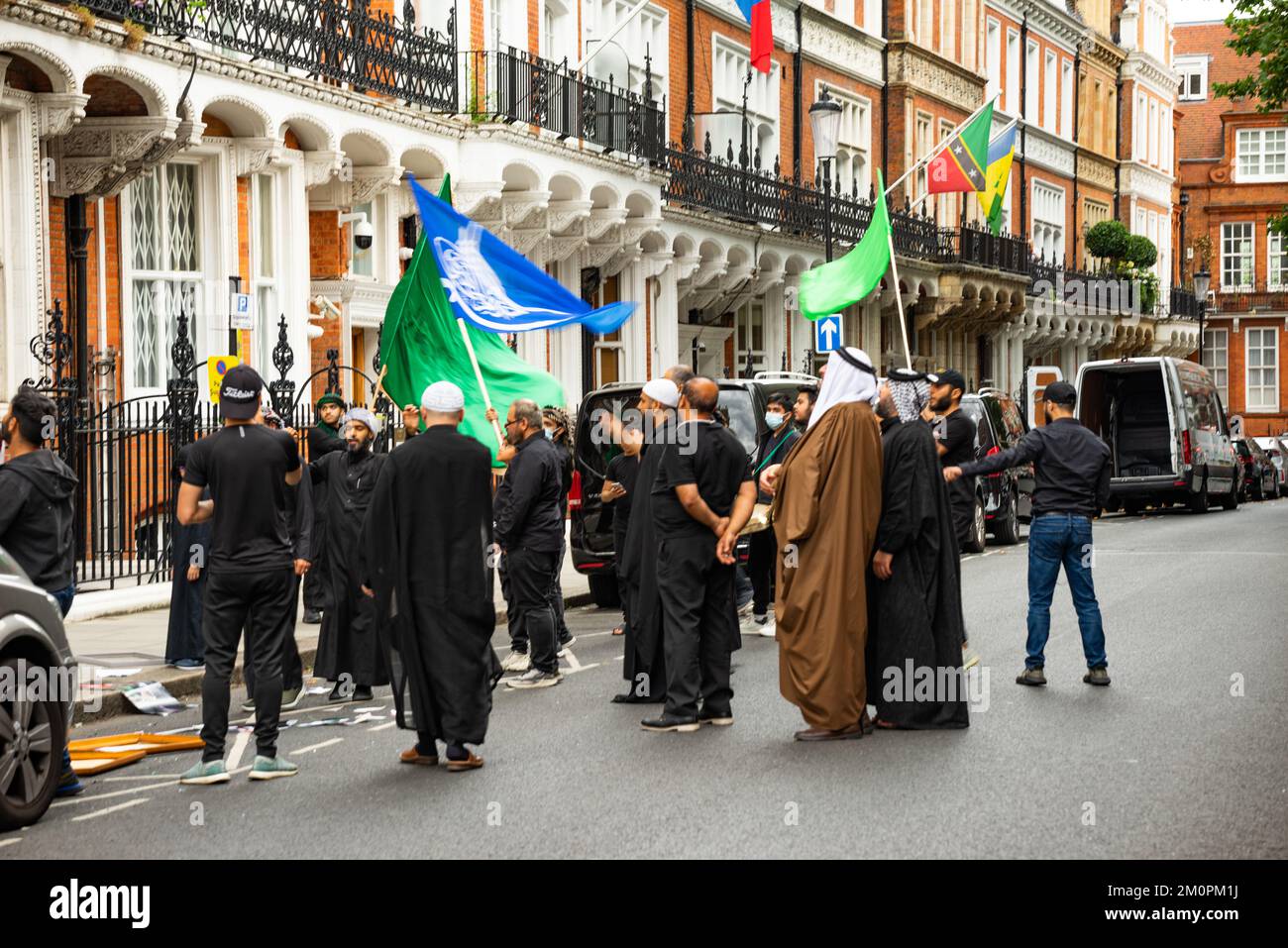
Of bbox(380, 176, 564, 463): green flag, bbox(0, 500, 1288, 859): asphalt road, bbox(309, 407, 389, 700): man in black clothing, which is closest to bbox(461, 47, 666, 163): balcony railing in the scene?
bbox(380, 176, 564, 463): green flag

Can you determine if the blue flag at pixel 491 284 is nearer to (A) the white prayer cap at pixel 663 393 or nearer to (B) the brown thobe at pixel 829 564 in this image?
(A) the white prayer cap at pixel 663 393

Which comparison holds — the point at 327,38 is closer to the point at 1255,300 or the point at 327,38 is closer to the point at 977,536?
the point at 977,536

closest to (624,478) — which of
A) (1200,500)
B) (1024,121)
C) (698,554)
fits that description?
(698,554)

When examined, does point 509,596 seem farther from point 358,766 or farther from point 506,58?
point 506,58

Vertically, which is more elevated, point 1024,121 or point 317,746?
point 1024,121

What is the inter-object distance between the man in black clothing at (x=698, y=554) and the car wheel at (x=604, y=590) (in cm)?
733

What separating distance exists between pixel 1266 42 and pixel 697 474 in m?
26.1

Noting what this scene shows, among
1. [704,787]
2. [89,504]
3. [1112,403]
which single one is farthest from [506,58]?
[704,787]

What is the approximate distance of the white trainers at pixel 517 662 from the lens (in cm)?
1278

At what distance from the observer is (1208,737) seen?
32.0 ft

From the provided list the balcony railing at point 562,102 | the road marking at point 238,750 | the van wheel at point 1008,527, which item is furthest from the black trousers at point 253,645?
the van wheel at point 1008,527

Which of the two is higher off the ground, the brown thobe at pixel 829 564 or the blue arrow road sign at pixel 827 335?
the blue arrow road sign at pixel 827 335

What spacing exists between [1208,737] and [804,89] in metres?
28.9

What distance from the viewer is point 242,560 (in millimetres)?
8992
